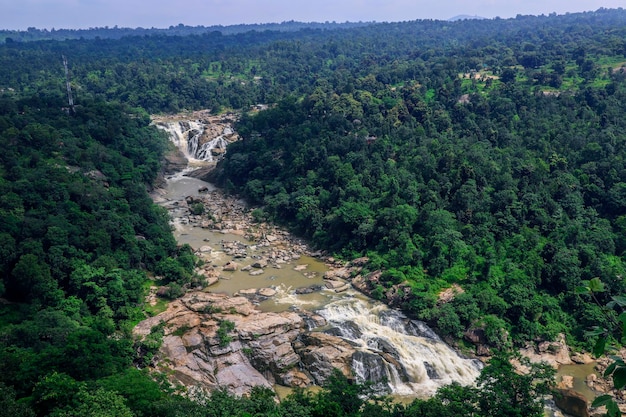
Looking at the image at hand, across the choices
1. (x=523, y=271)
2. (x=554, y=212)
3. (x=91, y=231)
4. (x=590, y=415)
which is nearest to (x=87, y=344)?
(x=91, y=231)

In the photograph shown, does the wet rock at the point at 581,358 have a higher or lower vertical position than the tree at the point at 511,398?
lower

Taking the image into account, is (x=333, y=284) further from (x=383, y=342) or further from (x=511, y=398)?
(x=511, y=398)

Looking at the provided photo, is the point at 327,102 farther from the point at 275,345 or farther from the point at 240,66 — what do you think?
the point at 240,66

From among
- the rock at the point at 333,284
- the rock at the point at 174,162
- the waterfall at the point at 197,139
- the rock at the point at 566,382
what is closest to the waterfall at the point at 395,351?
the rock at the point at 333,284

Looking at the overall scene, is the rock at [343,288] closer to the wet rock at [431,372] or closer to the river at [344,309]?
the river at [344,309]

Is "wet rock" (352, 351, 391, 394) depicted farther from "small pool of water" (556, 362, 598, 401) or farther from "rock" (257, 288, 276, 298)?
"small pool of water" (556, 362, 598, 401)

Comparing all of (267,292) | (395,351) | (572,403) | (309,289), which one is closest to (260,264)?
(267,292)
